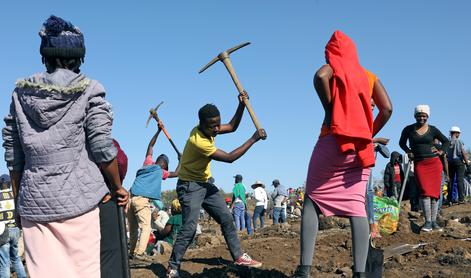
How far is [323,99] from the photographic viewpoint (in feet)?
14.2

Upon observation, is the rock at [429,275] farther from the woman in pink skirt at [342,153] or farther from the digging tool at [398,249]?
the woman in pink skirt at [342,153]

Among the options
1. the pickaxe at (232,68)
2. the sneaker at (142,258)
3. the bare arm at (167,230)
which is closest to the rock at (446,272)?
the pickaxe at (232,68)

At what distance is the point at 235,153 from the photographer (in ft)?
18.9

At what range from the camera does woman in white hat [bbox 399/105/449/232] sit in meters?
8.37

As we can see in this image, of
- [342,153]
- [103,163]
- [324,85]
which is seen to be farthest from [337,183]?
[103,163]

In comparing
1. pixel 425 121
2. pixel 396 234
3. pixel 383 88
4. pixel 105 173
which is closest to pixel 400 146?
pixel 425 121

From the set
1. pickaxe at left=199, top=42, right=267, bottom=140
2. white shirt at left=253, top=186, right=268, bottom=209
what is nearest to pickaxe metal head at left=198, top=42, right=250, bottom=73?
pickaxe at left=199, top=42, right=267, bottom=140

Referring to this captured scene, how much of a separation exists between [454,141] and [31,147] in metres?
13.7

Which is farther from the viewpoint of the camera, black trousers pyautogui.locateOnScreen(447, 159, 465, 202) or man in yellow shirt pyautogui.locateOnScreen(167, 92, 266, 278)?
black trousers pyautogui.locateOnScreen(447, 159, 465, 202)

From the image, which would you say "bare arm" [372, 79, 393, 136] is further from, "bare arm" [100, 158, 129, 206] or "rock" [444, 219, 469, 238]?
"rock" [444, 219, 469, 238]

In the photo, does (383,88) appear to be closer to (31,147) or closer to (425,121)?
(31,147)

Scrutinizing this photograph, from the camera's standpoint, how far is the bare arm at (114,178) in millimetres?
3393

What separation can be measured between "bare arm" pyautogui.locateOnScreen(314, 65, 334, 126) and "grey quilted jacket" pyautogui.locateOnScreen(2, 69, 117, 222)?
1619 mm

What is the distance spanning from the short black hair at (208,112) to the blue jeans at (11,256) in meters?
3.82
